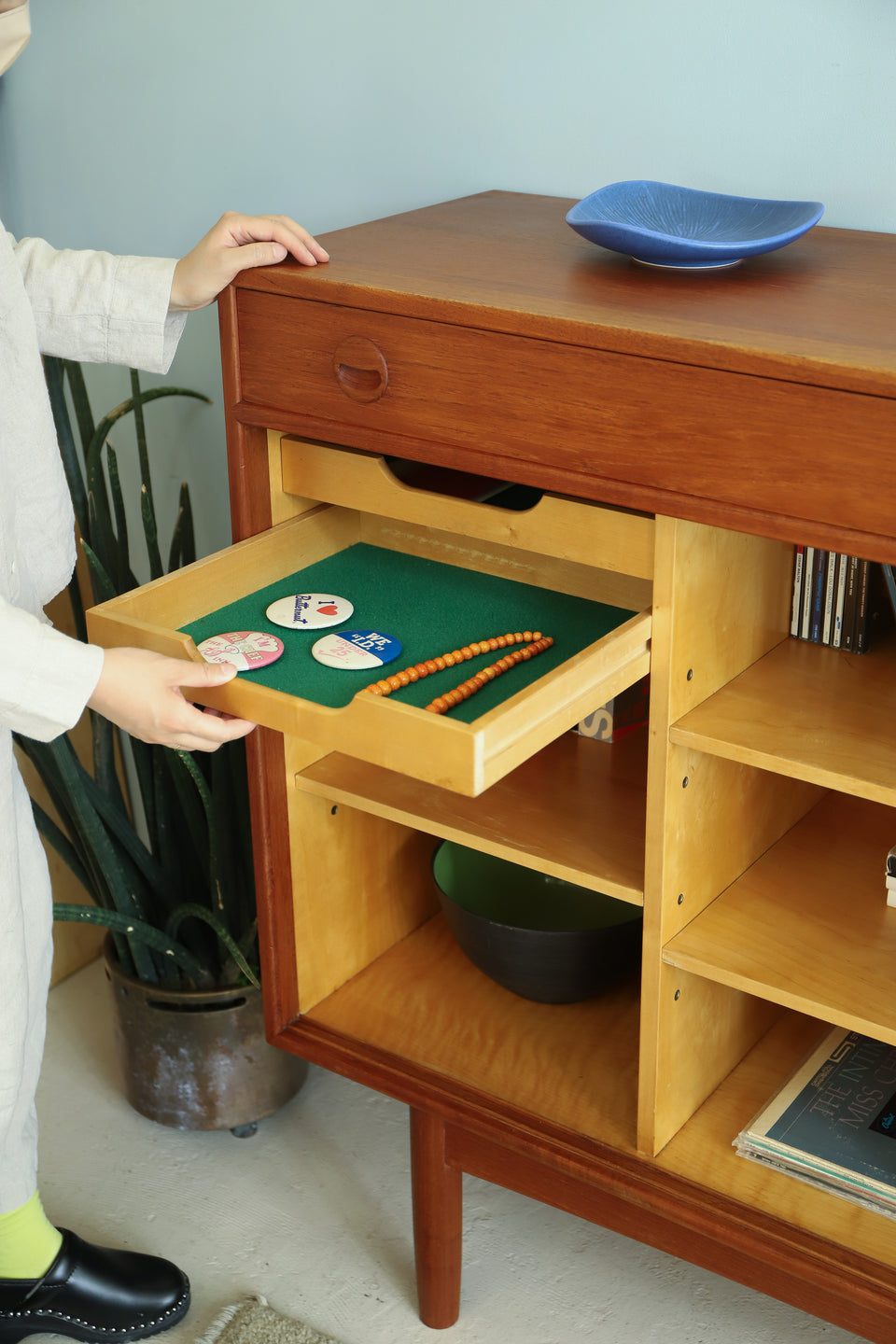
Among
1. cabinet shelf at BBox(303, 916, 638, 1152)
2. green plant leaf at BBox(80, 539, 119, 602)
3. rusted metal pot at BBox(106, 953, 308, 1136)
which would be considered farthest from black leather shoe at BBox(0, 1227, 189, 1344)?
green plant leaf at BBox(80, 539, 119, 602)

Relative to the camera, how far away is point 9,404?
3.96ft

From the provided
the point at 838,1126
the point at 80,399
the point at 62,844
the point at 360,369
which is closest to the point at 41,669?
the point at 360,369

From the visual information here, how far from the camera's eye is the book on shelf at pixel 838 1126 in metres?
1.19

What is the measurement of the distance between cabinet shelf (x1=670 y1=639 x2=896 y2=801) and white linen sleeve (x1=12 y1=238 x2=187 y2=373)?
63 cm

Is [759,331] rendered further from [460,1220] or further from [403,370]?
[460,1220]

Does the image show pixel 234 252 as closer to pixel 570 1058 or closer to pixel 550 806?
pixel 550 806

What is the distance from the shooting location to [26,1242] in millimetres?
1421

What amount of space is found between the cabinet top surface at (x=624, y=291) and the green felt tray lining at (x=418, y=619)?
0.86ft

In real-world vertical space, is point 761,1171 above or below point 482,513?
below

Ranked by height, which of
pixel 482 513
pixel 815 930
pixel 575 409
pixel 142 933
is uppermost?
pixel 575 409

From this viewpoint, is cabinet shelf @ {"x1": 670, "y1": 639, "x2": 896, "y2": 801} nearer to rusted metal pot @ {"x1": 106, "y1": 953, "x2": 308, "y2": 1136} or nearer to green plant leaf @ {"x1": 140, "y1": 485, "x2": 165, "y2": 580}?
green plant leaf @ {"x1": 140, "y1": 485, "x2": 165, "y2": 580}

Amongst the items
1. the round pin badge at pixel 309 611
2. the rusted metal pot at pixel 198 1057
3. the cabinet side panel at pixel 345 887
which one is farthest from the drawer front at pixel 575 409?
the rusted metal pot at pixel 198 1057

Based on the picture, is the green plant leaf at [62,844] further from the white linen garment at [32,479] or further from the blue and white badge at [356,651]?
the blue and white badge at [356,651]

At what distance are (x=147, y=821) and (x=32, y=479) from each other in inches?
22.6
